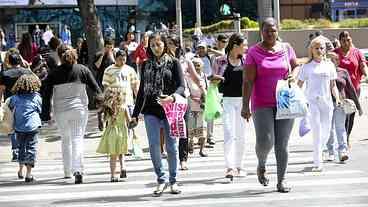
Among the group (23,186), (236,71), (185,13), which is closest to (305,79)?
(236,71)

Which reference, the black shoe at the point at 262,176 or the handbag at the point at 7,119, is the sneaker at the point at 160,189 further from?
the handbag at the point at 7,119

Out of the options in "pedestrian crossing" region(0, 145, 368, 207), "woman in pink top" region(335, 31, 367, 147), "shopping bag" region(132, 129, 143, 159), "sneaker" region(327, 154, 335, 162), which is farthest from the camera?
"shopping bag" region(132, 129, 143, 159)

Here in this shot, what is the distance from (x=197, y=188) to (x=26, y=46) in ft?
28.3

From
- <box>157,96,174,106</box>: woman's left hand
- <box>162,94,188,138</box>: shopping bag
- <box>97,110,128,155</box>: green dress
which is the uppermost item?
<box>157,96,174,106</box>: woman's left hand

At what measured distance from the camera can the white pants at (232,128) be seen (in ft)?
31.8

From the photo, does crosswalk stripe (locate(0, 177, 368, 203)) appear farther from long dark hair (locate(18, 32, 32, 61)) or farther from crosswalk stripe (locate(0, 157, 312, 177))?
long dark hair (locate(18, 32, 32, 61))

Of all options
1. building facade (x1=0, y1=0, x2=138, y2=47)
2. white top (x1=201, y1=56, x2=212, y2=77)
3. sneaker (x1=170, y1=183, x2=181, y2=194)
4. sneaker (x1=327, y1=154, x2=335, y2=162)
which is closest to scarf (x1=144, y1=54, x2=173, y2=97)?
sneaker (x1=170, y1=183, x2=181, y2=194)

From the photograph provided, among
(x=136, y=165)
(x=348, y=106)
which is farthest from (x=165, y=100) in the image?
(x=348, y=106)

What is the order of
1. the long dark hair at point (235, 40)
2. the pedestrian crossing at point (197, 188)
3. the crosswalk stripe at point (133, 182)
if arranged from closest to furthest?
the pedestrian crossing at point (197, 188) → the long dark hair at point (235, 40) → the crosswalk stripe at point (133, 182)

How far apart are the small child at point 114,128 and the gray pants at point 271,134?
2.13 metres

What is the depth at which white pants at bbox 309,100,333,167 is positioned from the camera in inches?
399

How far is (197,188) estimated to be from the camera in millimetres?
9219

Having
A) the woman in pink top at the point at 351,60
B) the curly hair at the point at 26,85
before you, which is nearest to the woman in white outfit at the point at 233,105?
the woman in pink top at the point at 351,60

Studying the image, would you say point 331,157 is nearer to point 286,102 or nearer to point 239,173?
point 239,173
